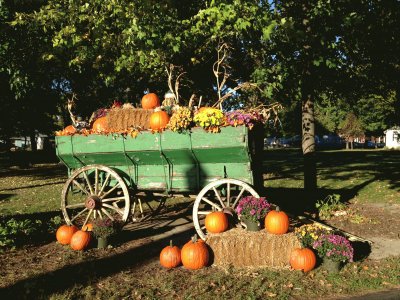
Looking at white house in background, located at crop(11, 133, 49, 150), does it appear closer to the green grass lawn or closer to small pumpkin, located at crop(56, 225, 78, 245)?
the green grass lawn

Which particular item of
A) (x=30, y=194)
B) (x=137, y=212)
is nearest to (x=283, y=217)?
(x=137, y=212)

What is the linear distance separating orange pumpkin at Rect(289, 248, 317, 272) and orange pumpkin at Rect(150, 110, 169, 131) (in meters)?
3.06

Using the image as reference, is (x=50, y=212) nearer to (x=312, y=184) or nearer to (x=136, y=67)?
(x=136, y=67)

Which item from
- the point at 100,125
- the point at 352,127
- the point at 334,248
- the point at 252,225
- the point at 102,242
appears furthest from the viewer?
the point at 352,127

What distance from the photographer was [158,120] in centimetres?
671

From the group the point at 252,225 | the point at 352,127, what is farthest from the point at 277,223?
the point at 352,127

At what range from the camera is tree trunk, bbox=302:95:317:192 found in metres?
9.11

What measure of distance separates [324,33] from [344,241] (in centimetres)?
452

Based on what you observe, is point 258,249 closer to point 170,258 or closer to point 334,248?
point 334,248

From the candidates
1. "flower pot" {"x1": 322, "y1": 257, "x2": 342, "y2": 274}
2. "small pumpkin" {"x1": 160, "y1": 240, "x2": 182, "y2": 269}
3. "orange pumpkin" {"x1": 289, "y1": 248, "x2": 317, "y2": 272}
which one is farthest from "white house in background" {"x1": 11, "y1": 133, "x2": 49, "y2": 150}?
"flower pot" {"x1": 322, "y1": 257, "x2": 342, "y2": 274}

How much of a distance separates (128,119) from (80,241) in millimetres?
2399

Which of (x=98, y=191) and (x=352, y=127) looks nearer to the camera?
(x=98, y=191)

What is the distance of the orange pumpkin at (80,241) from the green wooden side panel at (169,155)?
Result: 1383 mm

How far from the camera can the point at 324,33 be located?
782 cm
